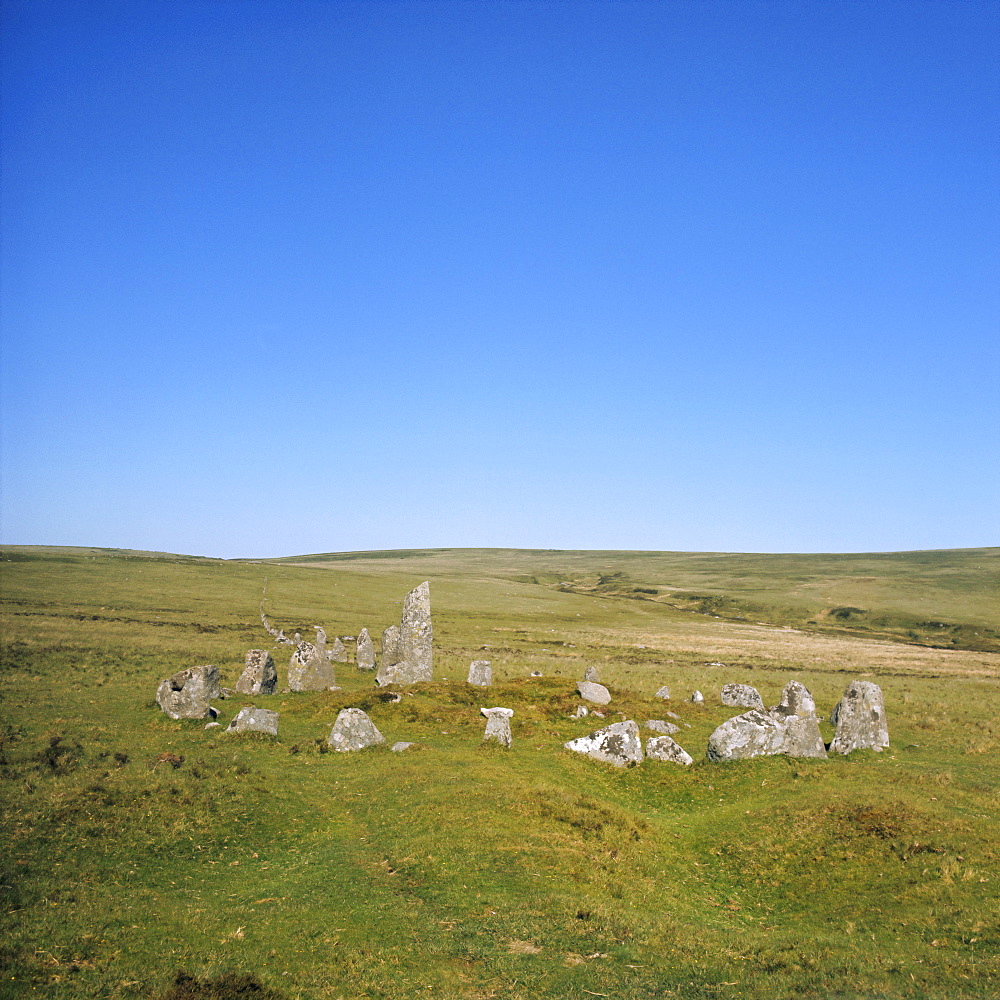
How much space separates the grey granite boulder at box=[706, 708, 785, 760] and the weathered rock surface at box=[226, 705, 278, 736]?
54.6 ft

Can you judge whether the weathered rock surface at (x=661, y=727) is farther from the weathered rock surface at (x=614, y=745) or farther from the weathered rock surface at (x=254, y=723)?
the weathered rock surface at (x=254, y=723)

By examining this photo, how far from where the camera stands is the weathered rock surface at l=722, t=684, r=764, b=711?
132 feet

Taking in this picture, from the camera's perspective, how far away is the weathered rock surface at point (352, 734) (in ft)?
87.2

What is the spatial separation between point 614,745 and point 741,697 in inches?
676

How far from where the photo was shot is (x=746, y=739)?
26.2 metres

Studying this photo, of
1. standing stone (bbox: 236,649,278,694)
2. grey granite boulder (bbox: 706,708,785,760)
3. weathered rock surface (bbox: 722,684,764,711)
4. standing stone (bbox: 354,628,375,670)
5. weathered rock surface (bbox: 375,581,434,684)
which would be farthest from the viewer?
standing stone (bbox: 354,628,375,670)

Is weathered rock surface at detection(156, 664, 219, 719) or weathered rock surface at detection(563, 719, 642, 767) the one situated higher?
weathered rock surface at detection(156, 664, 219, 719)

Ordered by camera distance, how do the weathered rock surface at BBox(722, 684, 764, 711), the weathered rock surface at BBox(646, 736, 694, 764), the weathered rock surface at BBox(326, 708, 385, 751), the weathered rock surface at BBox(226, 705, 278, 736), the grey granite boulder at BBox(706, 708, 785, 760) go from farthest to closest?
the weathered rock surface at BBox(722, 684, 764, 711) < the weathered rock surface at BBox(226, 705, 278, 736) < the weathered rock surface at BBox(326, 708, 385, 751) < the weathered rock surface at BBox(646, 736, 694, 764) < the grey granite boulder at BBox(706, 708, 785, 760)

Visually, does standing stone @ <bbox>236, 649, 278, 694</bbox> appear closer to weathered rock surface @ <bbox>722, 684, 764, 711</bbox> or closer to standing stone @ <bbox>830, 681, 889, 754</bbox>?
weathered rock surface @ <bbox>722, 684, 764, 711</bbox>

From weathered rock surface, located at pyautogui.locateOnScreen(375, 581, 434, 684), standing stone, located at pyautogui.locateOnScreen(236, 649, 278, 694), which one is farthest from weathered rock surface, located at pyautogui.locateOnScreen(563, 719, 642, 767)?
standing stone, located at pyautogui.locateOnScreen(236, 649, 278, 694)

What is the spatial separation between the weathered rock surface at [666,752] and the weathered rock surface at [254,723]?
14.3 meters

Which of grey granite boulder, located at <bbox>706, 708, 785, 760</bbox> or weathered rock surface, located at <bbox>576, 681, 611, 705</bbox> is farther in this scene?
weathered rock surface, located at <bbox>576, 681, 611, 705</bbox>

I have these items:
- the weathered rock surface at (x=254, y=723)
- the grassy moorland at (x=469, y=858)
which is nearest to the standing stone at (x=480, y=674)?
the grassy moorland at (x=469, y=858)

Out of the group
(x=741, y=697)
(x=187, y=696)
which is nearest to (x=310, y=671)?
(x=187, y=696)
